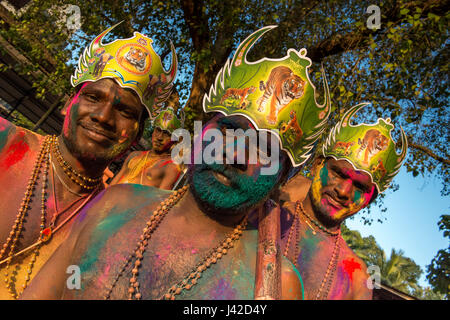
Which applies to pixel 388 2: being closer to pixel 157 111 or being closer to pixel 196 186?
pixel 157 111

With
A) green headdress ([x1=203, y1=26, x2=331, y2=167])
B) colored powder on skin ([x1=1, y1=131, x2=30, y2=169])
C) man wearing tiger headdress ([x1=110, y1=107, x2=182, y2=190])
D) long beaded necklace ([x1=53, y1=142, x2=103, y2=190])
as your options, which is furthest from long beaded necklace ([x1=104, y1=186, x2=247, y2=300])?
man wearing tiger headdress ([x1=110, y1=107, x2=182, y2=190])

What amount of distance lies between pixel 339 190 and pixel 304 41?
197 inches

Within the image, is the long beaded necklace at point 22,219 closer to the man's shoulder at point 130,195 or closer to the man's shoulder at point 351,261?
the man's shoulder at point 130,195

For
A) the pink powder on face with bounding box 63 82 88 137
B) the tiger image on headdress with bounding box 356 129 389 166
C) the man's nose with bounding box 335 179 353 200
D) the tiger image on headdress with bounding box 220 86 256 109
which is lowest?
the pink powder on face with bounding box 63 82 88 137

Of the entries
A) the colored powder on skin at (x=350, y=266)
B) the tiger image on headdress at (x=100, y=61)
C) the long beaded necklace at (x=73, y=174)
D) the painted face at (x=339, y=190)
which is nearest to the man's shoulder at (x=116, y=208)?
the long beaded necklace at (x=73, y=174)

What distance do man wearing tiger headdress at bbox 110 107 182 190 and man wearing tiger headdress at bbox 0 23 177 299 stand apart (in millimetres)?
2457

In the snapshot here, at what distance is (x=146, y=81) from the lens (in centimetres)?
250

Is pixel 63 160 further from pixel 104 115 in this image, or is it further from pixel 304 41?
pixel 304 41

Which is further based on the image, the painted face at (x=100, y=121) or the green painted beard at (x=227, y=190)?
the painted face at (x=100, y=121)

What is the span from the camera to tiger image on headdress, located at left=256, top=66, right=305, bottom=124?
1909 mm

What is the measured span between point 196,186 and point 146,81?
1.09 meters

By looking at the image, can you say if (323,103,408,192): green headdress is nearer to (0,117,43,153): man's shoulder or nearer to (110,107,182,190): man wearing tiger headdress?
(110,107,182,190): man wearing tiger headdress

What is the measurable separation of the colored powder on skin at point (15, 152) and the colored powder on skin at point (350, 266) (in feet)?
8.31

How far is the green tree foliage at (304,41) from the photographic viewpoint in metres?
6.04
